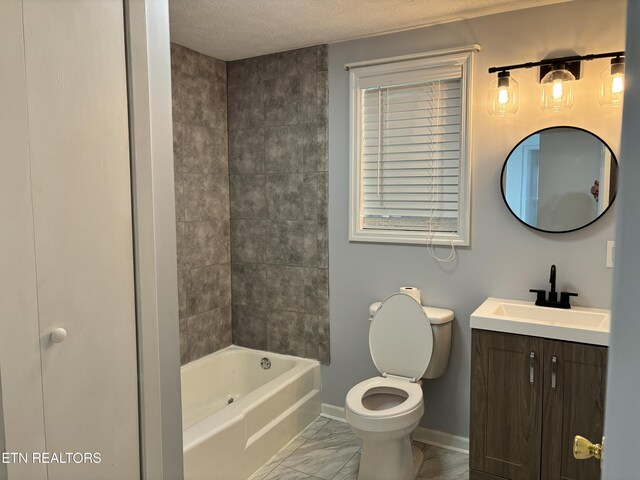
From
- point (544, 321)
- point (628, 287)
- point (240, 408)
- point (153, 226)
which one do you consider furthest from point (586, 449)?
point (240, 408)

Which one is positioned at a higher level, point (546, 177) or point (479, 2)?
point (479, 2)

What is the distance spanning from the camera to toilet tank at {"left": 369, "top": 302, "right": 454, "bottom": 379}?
8.70ft

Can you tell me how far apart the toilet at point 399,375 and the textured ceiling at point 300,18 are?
1536 millimetres

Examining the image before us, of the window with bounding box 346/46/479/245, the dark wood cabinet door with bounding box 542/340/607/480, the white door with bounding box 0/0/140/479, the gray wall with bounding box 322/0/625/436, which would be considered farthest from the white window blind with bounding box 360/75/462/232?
the white door with bounding box 0/0/140/479

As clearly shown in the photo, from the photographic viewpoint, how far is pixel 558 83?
2.35 metres

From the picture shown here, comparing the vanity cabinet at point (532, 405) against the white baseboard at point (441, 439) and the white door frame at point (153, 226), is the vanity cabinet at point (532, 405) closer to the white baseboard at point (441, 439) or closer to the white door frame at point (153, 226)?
the white baseboard at point (441, 439)

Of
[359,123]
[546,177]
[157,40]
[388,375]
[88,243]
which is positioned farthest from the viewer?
[359,123]

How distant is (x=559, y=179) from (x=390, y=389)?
4.74ft

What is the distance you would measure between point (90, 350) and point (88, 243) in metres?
0.25

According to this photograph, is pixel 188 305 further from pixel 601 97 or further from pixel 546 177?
pixel 601 97

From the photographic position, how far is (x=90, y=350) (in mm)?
1101

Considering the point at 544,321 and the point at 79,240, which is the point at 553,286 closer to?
the point at 544,321

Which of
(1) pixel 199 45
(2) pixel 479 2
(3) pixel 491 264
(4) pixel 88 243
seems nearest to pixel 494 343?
(3) pixel 491 264

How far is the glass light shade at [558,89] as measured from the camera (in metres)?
2.34
